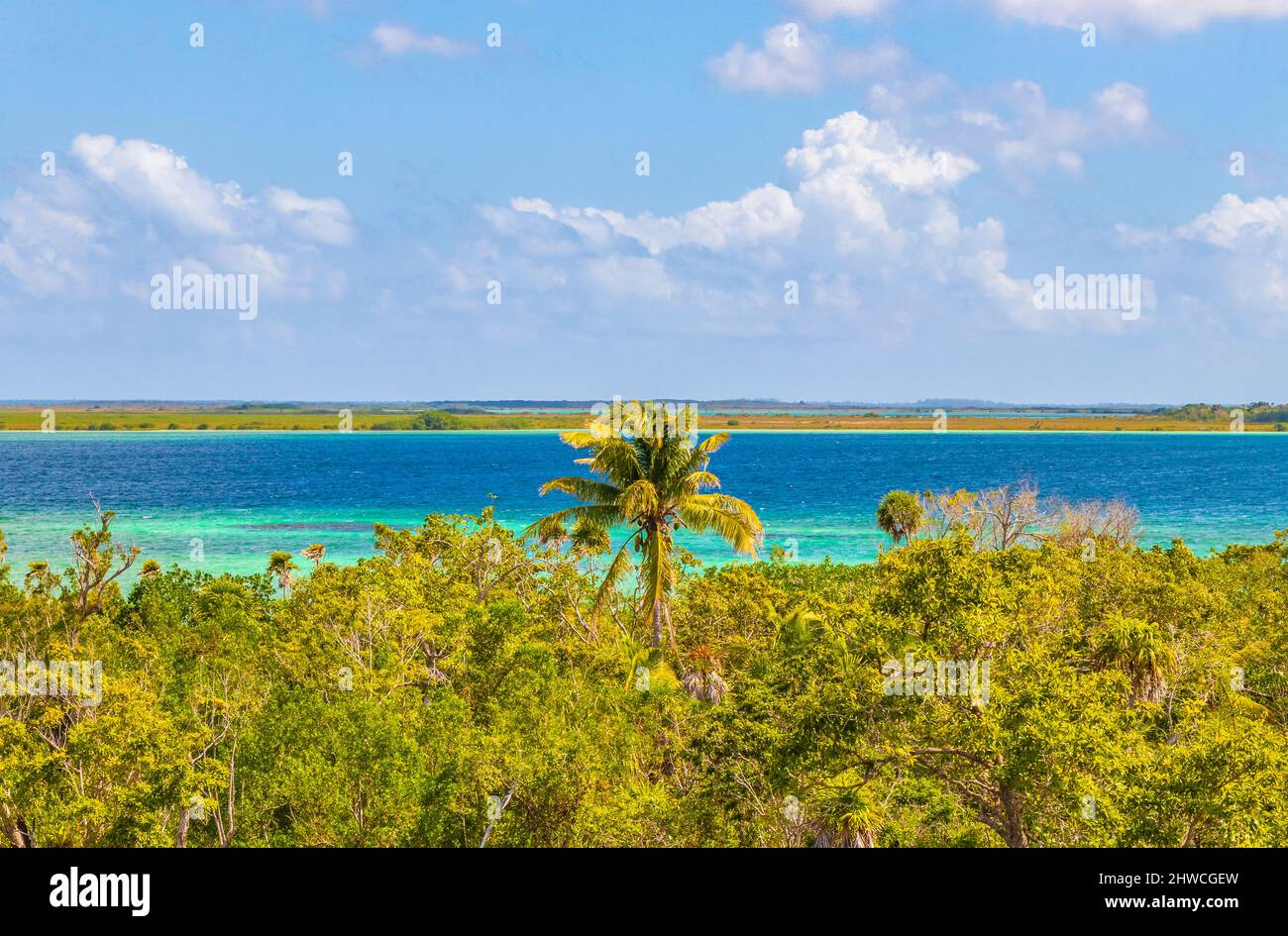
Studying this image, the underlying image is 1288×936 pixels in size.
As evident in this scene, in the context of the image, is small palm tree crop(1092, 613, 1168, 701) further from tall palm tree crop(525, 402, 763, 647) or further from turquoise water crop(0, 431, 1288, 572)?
turquoise water crop(0, 431, 1288, 572)

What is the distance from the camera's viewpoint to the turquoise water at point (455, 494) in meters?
87.1

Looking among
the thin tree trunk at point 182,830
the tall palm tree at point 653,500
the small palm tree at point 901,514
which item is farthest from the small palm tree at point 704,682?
the small palm tree at point 901,514

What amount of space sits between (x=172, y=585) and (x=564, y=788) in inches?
874

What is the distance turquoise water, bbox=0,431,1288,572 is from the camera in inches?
3428

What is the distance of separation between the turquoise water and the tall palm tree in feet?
142

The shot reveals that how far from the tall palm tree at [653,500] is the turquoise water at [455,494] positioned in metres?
43.4

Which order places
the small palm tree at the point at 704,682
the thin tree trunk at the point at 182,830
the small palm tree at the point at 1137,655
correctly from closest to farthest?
the thin tree trunk at the point at 182,830 → the small palm tree at the point at 1137,655 → the small palm tree at the point at 704,682

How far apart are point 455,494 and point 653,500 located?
111247mm

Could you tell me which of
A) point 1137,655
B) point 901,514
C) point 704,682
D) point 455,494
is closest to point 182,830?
point 704,682

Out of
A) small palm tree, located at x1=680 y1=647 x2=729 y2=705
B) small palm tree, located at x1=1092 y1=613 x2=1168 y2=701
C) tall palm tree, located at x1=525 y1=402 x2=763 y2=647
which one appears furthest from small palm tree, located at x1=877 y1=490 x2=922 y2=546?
small palm tree, located at x1=1092 y1=613 x2=1168 y2=701

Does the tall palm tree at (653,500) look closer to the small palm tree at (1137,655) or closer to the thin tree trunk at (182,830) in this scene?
the small palm tree at (1137,655)

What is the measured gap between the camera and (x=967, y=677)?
12.6 meters

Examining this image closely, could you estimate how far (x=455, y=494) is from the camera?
133875 mm
